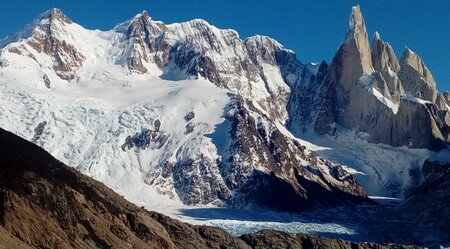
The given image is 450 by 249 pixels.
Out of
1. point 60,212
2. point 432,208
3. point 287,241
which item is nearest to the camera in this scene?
point 60,212

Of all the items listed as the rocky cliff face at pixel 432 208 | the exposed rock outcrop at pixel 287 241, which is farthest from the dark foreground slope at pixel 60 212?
the rocky cliff face at pixel 432 208

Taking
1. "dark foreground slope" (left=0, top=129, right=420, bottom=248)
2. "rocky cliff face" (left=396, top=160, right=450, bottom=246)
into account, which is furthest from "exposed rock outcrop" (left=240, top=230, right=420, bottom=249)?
"rocky cliff face" (left=396, top=160, right=450, bottom=246)

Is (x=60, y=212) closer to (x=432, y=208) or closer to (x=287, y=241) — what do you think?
(x=287, y=241)

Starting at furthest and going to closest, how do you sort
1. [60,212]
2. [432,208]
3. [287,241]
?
1. [432,208]
2. [287,241]
3. [60,212]

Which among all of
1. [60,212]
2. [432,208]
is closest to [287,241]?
[60,212]


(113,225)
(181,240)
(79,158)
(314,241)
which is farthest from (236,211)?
(113,225)

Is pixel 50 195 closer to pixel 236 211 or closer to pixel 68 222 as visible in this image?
pixel 68 222

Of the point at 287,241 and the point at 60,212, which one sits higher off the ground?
the point at 287,241

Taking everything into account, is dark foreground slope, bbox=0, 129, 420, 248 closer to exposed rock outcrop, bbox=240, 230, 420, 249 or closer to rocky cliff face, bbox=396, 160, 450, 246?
exposed rock outcrop, bbox=240, 230, 420, 249

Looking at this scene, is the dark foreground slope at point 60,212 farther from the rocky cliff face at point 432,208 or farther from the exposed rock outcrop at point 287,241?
the rocky cliff face at point 432,208

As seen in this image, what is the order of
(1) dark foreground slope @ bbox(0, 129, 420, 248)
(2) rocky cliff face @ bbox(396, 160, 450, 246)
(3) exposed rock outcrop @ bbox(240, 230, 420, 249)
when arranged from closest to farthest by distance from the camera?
(1) dark foreground slope @ bbox(0, 129, 420, 248) → (3) exposed rock outcrop @ bbox(240, 230, 420, 249) → (2) rocky cliff face @ bbox(396, 160, 450, 246)
